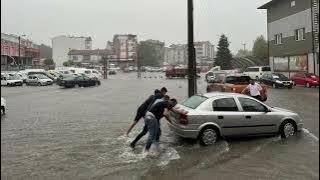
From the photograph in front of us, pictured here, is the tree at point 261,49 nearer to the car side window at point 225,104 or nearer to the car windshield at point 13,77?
the car windshield at point 13,77

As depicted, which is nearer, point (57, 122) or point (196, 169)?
point (196, 169)

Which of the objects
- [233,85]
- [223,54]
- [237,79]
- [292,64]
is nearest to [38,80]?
[292,64]

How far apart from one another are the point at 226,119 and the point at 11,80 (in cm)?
4896

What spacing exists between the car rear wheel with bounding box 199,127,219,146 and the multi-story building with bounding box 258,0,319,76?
1380 inches

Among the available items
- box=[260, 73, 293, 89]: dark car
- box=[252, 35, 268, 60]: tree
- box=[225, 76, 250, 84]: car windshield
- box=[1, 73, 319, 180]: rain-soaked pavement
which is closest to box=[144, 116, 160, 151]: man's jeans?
box=[1, 73, 319, 180]: rain-soaked pavement

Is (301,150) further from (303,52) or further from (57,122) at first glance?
(303,52)

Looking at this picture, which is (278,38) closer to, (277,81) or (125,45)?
(277,81)

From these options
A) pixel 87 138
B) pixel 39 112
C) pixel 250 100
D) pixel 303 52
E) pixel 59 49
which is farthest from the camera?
pixel 59 49

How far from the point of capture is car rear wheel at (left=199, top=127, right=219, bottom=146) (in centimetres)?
1264

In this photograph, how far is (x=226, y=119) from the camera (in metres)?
12.8

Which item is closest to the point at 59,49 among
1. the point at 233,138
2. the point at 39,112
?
the point at 39,112

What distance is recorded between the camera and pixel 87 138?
48.6 feet

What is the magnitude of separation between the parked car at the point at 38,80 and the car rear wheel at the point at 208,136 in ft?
157

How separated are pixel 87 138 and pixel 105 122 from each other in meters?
4.16
